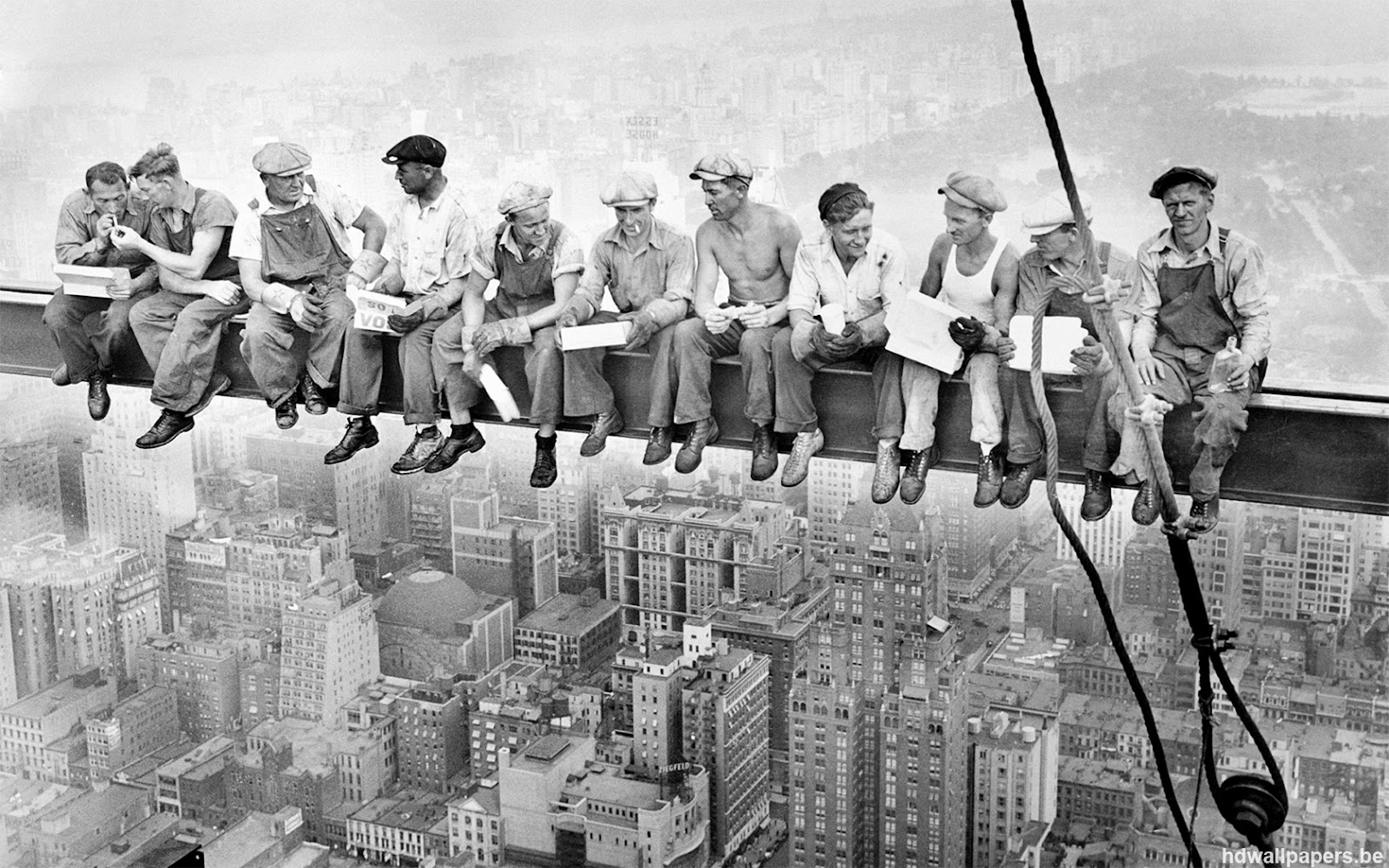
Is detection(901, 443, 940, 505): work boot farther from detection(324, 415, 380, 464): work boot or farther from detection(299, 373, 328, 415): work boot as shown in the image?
detection(299, 373, 328, 415): work boot

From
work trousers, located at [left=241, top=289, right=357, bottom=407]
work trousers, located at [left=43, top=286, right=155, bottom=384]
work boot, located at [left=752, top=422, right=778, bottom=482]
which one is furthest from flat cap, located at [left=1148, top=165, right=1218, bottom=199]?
work trousers, located at [left=43, top=286, right=155, bottom=384]

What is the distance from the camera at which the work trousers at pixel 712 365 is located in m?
7.37

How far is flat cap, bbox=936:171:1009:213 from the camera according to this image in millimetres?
6895

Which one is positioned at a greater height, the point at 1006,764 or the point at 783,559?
the point at 783,559

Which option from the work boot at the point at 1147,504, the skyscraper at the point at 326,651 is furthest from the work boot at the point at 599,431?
the skyscraper at the point at 326,651

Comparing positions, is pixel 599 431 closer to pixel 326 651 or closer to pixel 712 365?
pixel 712 365

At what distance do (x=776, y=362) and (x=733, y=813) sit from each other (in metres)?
9.63

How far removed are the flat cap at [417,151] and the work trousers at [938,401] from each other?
266 centimetres

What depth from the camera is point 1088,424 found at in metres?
7.01

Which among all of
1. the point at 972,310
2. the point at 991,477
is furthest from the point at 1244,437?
the point at 972,310

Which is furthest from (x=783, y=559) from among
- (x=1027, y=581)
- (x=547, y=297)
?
(x=547, y=297)

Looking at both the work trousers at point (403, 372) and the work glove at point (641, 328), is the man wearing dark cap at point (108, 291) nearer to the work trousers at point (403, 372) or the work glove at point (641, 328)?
the work trousers at point (403, 372)

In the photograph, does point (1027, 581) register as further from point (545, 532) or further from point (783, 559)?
point (545, 532)

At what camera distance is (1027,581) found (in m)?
15.5
